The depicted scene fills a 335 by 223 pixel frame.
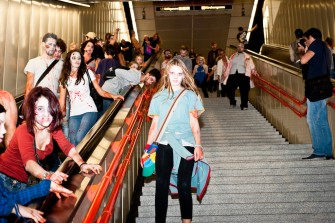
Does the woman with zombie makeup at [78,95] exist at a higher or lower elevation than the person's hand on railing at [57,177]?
higher

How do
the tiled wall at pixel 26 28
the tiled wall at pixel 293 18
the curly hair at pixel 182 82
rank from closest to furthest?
1. the curly hair at pixel 182 82
2. the tiled wall at pixel 26 28
3. the tiled wall at pixel 293 18

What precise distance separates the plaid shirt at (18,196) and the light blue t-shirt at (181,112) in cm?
182

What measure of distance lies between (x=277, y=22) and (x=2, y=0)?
36.8 ft

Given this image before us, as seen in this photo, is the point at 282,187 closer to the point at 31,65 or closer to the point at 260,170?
the point at 260,170

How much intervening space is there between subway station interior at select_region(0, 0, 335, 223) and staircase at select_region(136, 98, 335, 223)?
0.01 m

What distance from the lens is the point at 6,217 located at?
2.36 m

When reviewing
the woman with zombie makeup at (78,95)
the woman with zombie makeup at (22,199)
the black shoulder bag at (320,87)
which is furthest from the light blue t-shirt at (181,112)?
the black shoulder bag at (320,87)

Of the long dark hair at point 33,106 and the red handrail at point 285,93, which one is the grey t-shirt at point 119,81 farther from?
the long dark hair at point 33,106

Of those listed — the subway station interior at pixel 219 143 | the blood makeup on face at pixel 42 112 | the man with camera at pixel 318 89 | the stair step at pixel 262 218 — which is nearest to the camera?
the blood makeup on face at pixel 42 112

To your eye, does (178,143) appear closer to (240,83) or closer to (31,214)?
(31,214)

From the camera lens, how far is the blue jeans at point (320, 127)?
6.71 metres

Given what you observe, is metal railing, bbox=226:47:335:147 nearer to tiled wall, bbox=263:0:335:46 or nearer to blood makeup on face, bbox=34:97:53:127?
tiled wall, bbox=263:0:335:46

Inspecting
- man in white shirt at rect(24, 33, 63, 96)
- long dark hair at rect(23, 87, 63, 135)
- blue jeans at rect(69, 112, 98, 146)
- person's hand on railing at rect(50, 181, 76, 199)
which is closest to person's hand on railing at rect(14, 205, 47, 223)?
person's hand on railing at rect(50, 181, 76, 199)

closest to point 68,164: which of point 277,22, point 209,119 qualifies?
point 209,119
